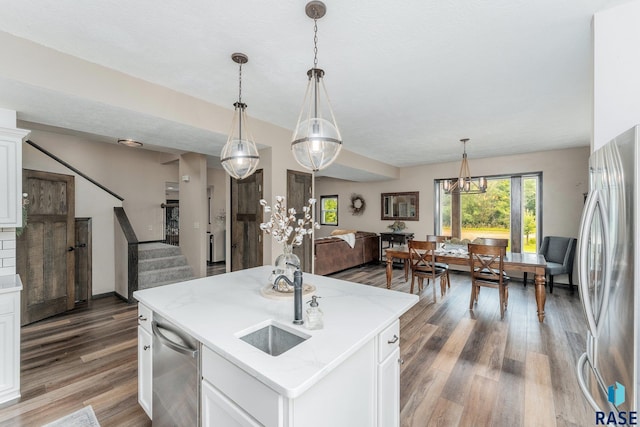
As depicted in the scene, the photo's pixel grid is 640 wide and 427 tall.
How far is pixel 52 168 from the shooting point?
152 inches

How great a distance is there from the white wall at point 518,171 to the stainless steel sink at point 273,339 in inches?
234

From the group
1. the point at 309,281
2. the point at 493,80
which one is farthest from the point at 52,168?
the point at 493,80

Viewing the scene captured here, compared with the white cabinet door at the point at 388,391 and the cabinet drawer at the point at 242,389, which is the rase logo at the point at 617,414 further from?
the cabinet drawer at the point at 242,389

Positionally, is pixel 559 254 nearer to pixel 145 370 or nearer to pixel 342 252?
pixel 342 252

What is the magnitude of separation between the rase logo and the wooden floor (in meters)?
0.91

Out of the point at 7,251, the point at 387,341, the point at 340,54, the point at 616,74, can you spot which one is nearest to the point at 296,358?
the point at 387,341

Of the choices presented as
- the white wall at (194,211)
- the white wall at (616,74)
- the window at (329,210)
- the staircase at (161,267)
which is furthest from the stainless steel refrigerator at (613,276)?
the window at (329,210)

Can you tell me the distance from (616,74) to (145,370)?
3273 millimetres

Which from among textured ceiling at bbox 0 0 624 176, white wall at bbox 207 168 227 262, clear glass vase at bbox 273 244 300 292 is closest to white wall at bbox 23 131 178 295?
white wall at bbox 207 168 227 262

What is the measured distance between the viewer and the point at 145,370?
5.81 ft

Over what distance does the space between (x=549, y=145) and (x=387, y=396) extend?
212 inches

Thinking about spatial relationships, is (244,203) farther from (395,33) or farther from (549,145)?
(549,145)

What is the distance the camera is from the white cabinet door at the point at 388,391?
1.41 m

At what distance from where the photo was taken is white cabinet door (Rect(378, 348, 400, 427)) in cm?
141
